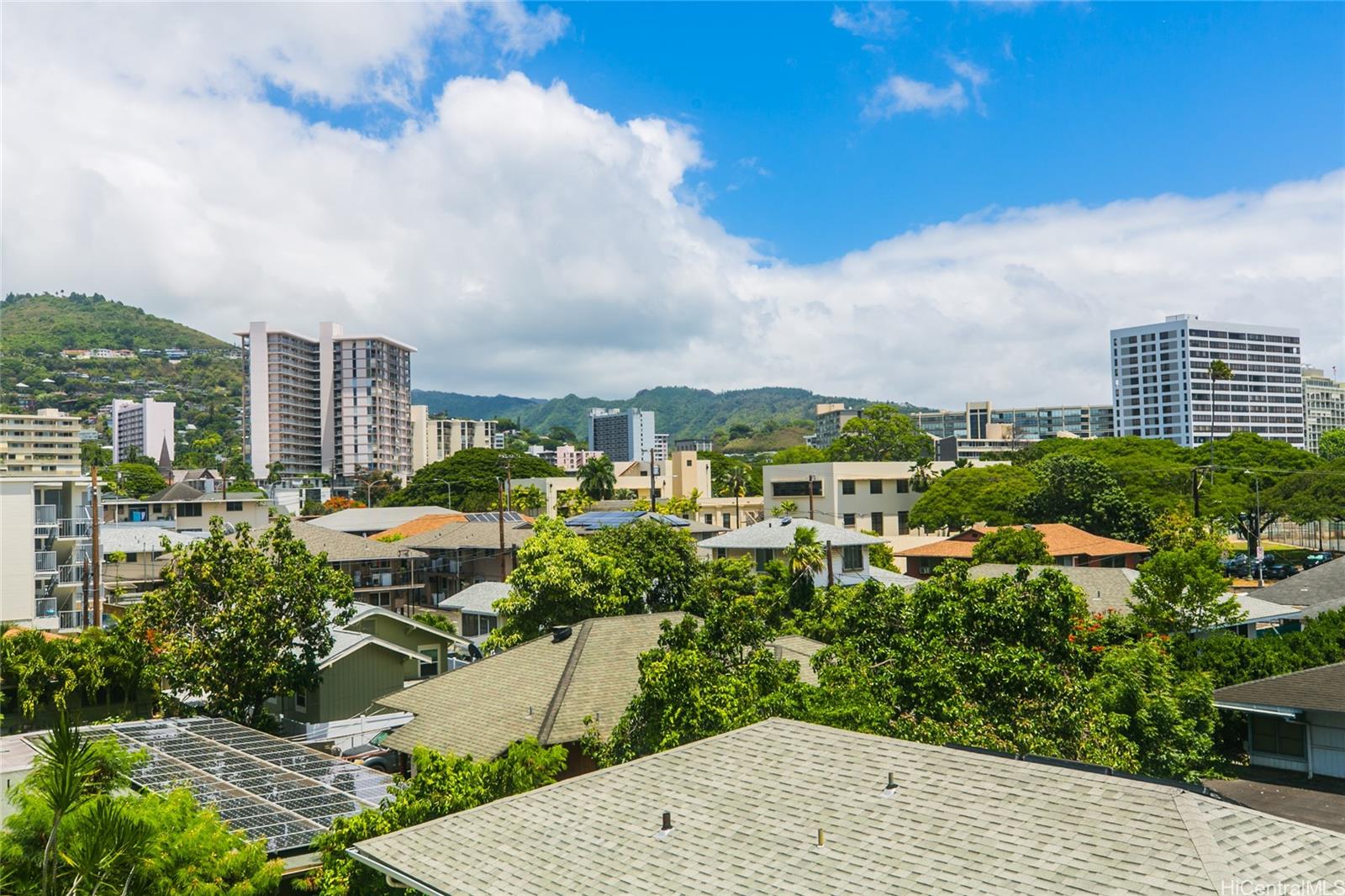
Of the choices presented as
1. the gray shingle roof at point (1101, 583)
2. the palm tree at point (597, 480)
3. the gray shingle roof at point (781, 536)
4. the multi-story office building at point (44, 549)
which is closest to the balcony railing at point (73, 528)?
the multi-story office building at point (44, 549)

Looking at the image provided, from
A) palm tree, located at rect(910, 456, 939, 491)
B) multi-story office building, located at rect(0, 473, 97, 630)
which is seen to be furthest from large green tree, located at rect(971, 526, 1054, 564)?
multi-story office building, located at rect(0, 473, 97, 630)

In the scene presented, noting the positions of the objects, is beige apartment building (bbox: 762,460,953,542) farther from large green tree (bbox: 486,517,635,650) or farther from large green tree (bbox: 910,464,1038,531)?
large green tree (bbox: 486,517,635,650)

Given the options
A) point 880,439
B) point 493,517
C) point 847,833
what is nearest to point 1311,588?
Answer: point 847,833

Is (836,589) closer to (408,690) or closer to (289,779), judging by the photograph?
(408,690)

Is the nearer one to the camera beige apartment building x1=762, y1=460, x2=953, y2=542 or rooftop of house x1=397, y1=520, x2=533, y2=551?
rooftop of house x1=397, y1=520, x2=533, y2=551

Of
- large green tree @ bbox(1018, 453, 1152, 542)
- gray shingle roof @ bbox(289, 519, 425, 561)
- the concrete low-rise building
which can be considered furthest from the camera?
large green tree @ bbox(1018, 453, 1152, 542)

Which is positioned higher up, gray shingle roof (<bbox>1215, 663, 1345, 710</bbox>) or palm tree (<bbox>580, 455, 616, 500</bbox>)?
palm tree (<bbox>580, 455, 616, 500</bbox>)

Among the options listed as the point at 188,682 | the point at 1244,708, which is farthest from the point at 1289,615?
the point at 188,682
